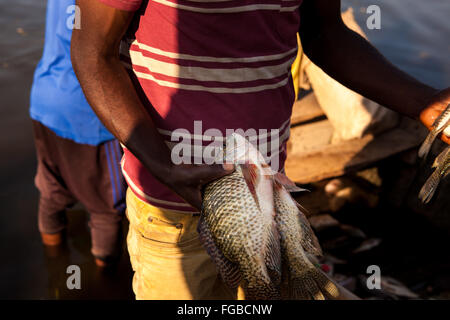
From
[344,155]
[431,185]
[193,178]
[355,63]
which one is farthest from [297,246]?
[344,155]

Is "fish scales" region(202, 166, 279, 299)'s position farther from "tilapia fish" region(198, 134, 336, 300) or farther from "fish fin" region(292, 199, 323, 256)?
"fish fin" region(292, 199, 323, 256)

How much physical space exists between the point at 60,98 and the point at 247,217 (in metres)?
1.72

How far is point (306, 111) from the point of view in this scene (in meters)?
4.64

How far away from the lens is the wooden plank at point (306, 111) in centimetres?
456

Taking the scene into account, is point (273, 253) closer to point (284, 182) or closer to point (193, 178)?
point (284, 182)

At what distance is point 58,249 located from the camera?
11.7 feet

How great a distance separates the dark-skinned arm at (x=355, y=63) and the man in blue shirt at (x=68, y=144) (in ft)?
4.55

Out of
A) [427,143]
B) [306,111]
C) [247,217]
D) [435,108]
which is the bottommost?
[306,111]

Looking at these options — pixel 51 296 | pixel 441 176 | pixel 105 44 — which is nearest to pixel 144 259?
pixel 105 44

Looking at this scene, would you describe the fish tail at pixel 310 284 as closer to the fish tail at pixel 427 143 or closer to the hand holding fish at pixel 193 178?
the hand holding fish at pixel 193 178

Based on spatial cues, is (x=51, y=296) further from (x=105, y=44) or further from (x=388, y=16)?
(x=388, y=16)

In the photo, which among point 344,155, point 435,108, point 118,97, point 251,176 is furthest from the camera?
point 344,155

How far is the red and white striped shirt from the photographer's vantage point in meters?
1.47

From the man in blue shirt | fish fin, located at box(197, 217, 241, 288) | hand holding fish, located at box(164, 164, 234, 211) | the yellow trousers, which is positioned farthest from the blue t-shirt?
fish fin, located at box(197, 217, 241, 288)
